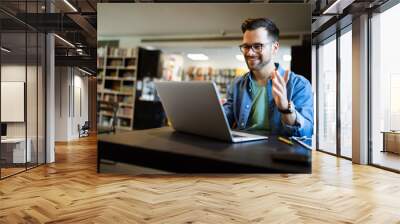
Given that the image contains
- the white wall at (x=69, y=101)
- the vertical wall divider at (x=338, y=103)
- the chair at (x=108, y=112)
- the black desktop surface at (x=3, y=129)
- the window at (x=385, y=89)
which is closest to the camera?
the chair at (x=108, y=112)

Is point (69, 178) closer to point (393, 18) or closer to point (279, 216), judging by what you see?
point (279, 216)

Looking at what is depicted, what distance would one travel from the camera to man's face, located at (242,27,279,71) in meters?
4.48

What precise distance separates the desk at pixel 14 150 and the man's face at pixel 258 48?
141 inches

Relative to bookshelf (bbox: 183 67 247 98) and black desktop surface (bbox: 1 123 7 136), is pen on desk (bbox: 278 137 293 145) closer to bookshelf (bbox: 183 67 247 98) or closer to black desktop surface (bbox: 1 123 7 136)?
bookshelf (bbox: 183 67 247 98)

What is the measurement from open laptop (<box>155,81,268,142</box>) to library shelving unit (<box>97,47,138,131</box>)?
1.40 feet

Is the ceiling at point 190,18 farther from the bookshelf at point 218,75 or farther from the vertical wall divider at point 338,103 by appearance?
the vertical wall divider at point 338,103

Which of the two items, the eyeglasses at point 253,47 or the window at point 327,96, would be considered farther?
the window at point 327,96

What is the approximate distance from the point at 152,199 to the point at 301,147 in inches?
72.8

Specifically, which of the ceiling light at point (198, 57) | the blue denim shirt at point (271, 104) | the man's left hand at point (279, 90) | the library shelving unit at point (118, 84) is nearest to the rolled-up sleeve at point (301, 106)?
the blue denim shirt at point (271, 104)

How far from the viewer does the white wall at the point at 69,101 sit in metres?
7.47

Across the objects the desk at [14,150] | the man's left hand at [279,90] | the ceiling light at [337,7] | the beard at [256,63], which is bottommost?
A: the desk at [14,150]

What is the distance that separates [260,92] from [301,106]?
1.73 ft

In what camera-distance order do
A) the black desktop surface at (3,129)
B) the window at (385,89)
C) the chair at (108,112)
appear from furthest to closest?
the window at (385,89), the black desktop surface at (3,129), the chair at (108,112)

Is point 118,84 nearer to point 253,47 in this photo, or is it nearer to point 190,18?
point 190,18
